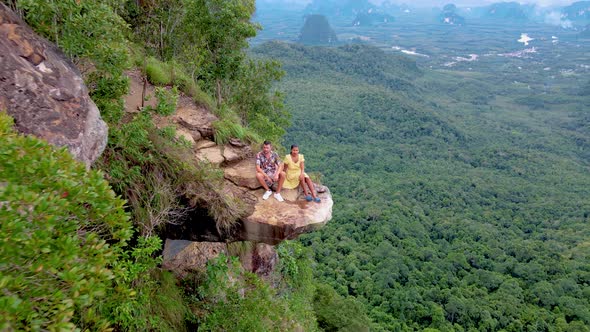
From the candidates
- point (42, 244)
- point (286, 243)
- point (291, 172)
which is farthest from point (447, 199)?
point (42, 244)

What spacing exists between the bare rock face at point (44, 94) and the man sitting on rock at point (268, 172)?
3.19 meters

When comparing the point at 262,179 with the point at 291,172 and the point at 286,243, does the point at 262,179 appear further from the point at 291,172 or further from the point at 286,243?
the point at 286,243

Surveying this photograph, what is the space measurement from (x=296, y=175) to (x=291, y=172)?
0.13 meters

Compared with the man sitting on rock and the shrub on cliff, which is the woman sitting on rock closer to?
the man sitting on rock

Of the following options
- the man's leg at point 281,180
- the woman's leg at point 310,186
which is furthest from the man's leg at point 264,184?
the woman's leg at point 310,186

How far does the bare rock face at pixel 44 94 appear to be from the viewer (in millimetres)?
5094

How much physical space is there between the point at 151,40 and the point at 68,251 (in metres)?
11.9

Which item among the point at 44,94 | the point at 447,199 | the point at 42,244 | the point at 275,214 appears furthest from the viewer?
the point at 447,199

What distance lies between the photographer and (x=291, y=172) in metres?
8.25

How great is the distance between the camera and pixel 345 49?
531ft

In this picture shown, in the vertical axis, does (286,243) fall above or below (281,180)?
below

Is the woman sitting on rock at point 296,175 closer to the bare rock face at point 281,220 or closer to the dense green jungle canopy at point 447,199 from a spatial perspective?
the bare rock face at point 281,220

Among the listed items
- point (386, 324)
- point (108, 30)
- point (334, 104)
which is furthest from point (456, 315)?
point (334, 104)

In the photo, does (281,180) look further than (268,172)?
No
